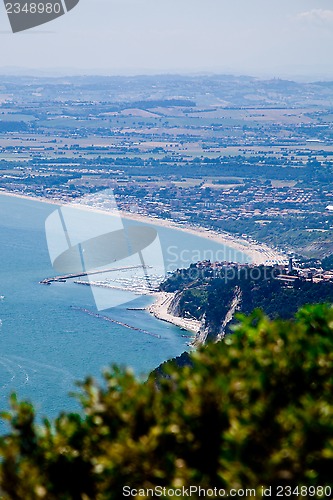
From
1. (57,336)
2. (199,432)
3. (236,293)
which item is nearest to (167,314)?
(236,293)

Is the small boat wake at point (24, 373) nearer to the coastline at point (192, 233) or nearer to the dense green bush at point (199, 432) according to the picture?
the coastline at point (192, 233)

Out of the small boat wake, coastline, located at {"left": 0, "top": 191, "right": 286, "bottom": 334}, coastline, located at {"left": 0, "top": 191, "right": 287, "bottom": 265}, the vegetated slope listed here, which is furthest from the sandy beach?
coastline, located at {"left": 0, "top": 191, "right": 287, "bottom": 265}

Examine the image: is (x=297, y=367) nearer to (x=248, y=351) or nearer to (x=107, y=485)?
(x=248, y=351)

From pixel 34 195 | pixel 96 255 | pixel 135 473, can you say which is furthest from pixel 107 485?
pixel 34 195

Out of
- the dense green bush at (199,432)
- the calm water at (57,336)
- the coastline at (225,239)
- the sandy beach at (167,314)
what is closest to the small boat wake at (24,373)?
the calm water at (57,336)

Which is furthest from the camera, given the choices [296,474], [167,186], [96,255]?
[167,186]

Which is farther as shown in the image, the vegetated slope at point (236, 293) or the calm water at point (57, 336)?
the vegetated slope at point (236, 293)
